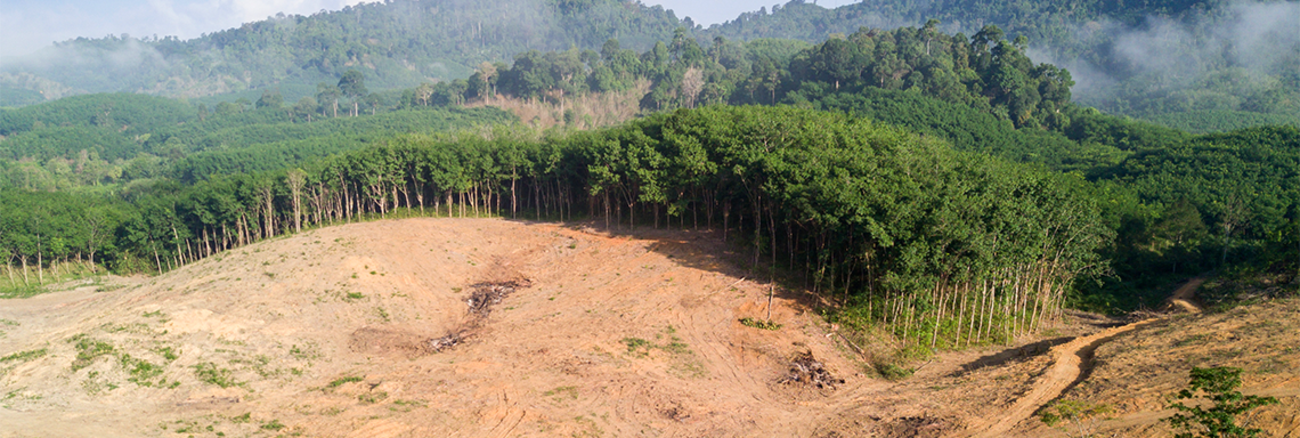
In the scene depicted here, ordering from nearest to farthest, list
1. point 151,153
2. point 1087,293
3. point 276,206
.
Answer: point 1087,293
point 276,206
point 151,153

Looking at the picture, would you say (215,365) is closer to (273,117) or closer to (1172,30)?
(273,117)

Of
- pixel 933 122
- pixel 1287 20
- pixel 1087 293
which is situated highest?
pixel 1287 20

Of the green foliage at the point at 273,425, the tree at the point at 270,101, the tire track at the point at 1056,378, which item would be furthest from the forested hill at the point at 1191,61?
the tree at the point at 270,101

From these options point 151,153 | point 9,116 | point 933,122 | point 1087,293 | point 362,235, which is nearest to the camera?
point 1087,293

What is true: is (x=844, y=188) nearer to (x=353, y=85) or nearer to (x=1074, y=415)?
(x=1074, y=415)

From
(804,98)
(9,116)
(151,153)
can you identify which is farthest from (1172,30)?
(9,116)

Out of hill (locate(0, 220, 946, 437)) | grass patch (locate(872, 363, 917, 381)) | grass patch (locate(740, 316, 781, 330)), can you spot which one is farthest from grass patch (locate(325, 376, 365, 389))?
grass patch (locate(872, 363, 917, 381))

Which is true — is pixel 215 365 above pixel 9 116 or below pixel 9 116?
below

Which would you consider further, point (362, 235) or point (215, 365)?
point (362, 235)

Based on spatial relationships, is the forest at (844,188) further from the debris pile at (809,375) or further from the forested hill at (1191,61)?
the forested hill at (1191,61)
